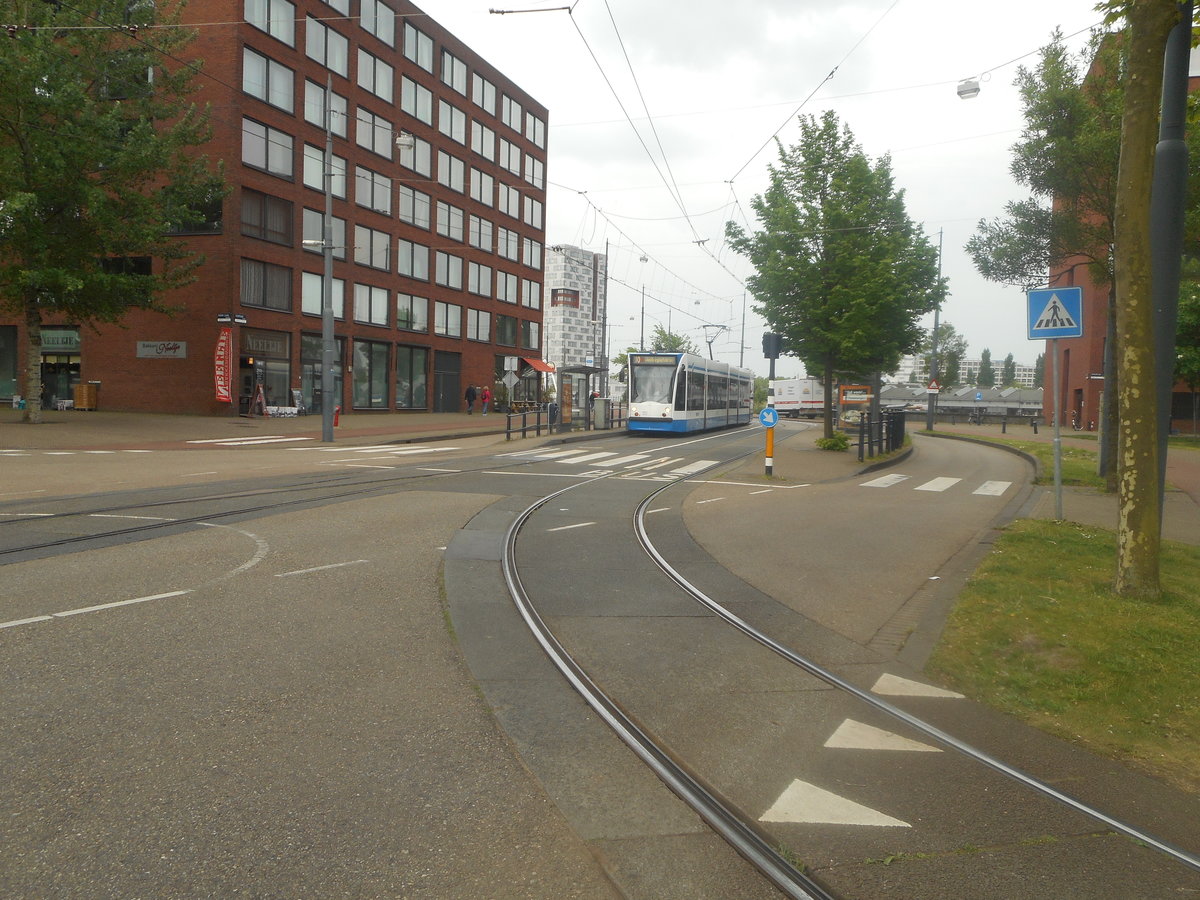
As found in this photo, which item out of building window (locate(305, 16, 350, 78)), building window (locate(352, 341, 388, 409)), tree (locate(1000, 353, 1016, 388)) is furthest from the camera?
tree (locate(1000, 353, 1016, 388))

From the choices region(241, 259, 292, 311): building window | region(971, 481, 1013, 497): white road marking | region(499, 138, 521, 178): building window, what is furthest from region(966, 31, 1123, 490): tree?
region(499, 138, 521, 178): building window

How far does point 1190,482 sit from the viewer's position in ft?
61.2

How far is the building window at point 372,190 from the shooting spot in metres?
41.8

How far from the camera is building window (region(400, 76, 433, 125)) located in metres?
45.1

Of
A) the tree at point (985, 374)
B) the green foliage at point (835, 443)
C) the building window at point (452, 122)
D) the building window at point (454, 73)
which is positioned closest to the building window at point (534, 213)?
the building window at point (452, 122)

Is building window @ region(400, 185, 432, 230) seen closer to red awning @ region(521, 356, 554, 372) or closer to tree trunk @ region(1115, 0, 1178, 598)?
red awning @ region(521, 356, 554, 372)

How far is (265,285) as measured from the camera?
36500 millimetres

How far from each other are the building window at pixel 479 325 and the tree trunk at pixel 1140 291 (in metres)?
46.7

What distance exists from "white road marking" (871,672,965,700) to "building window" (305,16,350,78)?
38114mm

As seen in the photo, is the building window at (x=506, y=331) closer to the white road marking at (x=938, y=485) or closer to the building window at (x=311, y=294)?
the building window at (x=311, y=294)

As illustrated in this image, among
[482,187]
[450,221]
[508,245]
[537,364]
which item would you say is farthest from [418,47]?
[537,364]

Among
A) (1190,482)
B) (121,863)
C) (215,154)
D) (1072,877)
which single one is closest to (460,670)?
(121,863)

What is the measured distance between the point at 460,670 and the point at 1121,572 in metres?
5.24

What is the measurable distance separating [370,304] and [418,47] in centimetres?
1378
